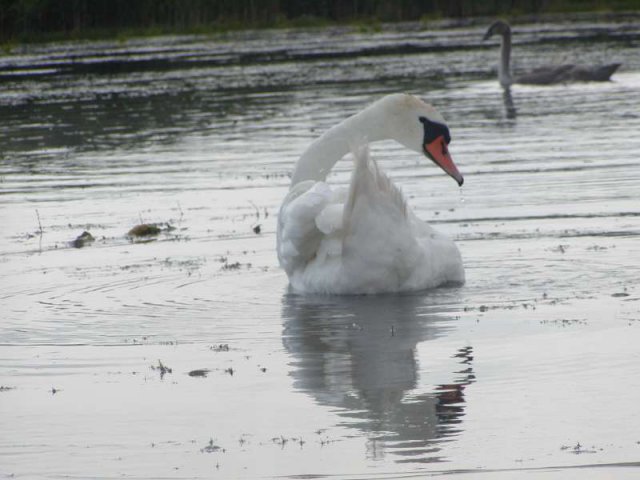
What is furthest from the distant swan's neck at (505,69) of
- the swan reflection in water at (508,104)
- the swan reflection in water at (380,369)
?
the swan reflection in water at (380,369)

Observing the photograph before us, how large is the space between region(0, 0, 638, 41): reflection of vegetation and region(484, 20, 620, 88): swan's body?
1295 inches

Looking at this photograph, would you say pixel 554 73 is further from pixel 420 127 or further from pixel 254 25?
pixel 254 25

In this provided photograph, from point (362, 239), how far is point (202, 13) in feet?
187

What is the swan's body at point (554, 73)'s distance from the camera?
88.2 ft

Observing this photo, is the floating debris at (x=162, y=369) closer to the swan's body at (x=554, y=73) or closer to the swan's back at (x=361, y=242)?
the swan's back at (x=361, y=242)

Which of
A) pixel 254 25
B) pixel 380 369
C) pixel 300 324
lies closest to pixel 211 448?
pixel 380 369

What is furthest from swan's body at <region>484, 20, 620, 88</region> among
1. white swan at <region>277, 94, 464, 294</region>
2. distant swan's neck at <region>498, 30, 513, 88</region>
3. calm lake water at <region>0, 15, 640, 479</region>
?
white swan at <region>277, 94, 464, 294</region>

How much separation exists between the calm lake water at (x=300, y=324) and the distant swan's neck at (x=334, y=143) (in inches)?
28.7

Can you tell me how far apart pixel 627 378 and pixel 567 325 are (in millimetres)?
1276

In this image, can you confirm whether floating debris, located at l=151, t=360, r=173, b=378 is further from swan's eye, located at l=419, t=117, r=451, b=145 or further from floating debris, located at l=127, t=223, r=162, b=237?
floating debris, located at l=127, t=223, r=162, b=237

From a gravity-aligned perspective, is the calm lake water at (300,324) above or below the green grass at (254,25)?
above

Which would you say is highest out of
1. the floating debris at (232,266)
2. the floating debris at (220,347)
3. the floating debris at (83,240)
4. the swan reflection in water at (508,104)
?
the floating debris at (220,347)

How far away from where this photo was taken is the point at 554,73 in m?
27.6

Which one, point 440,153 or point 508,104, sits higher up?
point 440,153
